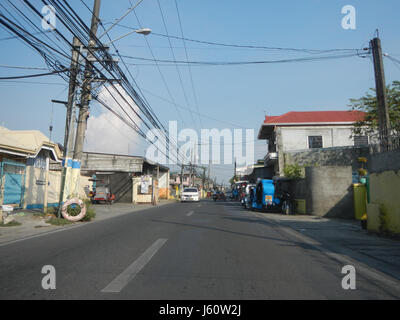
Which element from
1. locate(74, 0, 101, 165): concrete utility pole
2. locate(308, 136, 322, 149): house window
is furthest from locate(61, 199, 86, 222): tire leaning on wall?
Answer: locate(308, 136, 322, 149): house window

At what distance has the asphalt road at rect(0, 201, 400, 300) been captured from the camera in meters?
4.20

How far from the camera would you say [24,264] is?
5770mm

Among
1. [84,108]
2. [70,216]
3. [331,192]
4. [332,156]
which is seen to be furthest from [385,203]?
[332,156]

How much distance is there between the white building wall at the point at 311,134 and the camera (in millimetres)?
34000

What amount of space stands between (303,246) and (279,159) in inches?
924

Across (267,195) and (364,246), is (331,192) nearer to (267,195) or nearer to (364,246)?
(267,195)

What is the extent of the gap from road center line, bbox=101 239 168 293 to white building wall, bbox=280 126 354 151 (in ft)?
95.7

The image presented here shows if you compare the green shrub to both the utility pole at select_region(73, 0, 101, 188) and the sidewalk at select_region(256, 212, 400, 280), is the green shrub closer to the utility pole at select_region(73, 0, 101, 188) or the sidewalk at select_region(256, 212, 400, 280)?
the utility pole at select_region(73, 0, 101, 188)

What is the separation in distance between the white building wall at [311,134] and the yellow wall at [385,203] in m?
23.7

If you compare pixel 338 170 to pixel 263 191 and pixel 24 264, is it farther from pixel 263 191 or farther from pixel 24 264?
pixel 24 264

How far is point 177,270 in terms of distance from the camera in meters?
5.32

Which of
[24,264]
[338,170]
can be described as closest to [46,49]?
[24,264]

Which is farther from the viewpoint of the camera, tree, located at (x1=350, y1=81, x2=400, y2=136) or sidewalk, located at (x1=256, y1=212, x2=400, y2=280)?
tree, located at (x1=350, y1=81, x2=400, y2=136)

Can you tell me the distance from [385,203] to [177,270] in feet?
25.8
